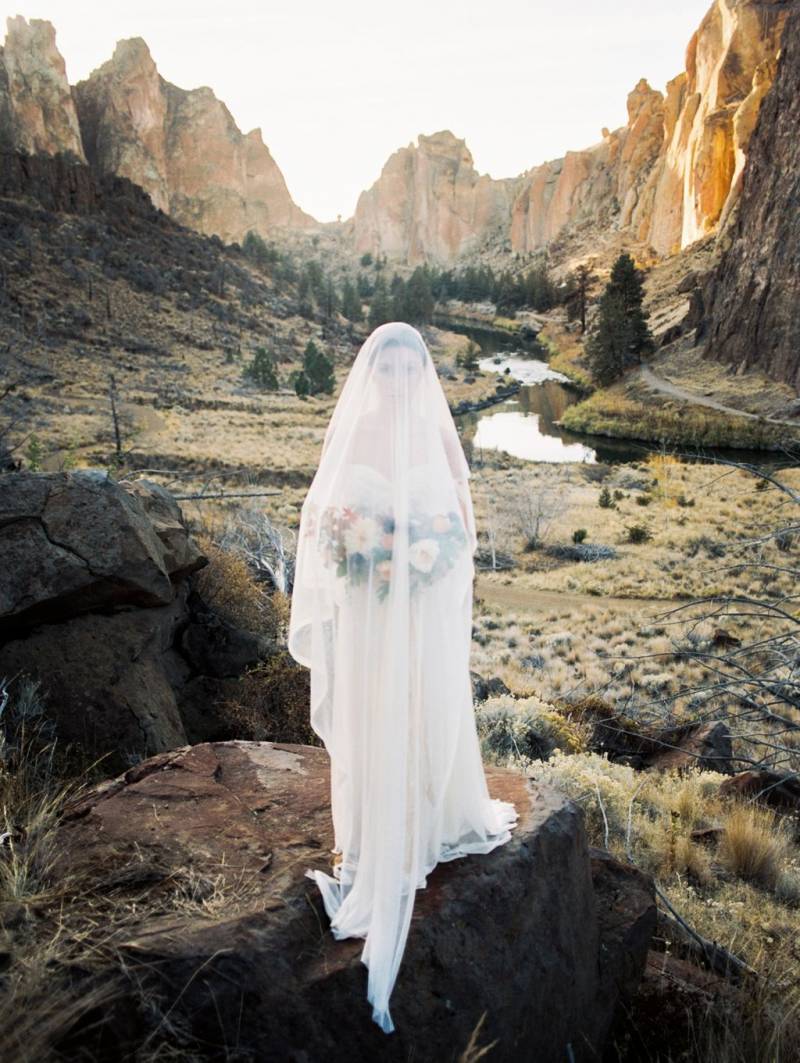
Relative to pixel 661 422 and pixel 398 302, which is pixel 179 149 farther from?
pixel 661 422

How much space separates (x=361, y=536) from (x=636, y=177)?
11686cm

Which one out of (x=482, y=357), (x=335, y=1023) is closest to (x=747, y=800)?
(x=335, y=1023)

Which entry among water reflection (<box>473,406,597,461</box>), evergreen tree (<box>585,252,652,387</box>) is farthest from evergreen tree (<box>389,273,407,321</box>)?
water reflection (<box>473,406,597,461</box>)

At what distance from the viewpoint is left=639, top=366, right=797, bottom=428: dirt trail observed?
3782 cm

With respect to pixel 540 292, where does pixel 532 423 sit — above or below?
below

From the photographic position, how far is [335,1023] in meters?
2.29

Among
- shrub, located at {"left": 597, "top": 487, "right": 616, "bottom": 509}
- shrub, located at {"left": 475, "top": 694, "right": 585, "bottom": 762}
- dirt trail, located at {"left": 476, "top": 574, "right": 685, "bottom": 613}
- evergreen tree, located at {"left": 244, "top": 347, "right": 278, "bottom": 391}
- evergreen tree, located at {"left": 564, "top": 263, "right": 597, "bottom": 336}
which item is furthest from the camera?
evergreen tree, located at {"left": 564, "top": 263, "right": 597, "bottom": 336}

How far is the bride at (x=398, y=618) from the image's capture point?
2969mm

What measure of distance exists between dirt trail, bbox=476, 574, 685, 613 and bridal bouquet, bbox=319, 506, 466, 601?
15.0 metres

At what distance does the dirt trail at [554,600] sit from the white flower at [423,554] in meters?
15.0

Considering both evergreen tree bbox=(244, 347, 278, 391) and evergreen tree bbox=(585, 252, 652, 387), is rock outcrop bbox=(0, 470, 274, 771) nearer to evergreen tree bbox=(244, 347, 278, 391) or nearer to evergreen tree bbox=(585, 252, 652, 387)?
evergreen tree bbox=(244, 347, 278, 391)

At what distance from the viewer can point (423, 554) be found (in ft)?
10.1

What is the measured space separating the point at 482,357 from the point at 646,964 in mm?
68135

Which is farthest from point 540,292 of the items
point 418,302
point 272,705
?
point 272,705
